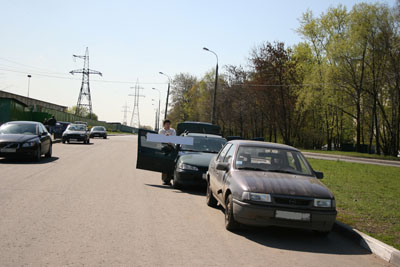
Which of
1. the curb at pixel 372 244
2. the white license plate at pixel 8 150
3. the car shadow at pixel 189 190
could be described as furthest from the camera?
the white license plate at pixel 8 150

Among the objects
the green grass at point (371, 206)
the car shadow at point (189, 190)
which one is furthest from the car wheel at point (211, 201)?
the green grass at point (371, 206)

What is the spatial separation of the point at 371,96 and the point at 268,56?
13.4 m

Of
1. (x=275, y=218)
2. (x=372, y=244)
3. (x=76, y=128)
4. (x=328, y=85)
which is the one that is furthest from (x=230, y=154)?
(x=328, y=85)

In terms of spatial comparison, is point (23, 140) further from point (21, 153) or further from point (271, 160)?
point (271, 160)

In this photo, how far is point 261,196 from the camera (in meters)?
6.52

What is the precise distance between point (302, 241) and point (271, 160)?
1690 mm

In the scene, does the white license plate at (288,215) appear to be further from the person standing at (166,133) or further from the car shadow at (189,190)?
the person standing at (166,133)

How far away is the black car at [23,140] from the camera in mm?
15664

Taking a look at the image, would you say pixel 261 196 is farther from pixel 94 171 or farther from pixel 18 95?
pixel 18 95

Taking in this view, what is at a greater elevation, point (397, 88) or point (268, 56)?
point (268, 56)

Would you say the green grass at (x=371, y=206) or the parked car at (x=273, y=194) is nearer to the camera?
the parked car at (x=273, y=194)

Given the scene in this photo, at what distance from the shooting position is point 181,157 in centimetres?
1171

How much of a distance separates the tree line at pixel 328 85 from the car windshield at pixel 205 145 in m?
31.7

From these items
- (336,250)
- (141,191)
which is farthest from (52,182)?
(336,250)
